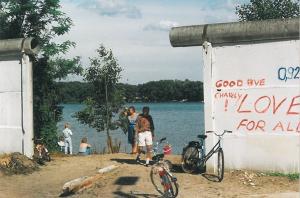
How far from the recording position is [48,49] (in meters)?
22.6

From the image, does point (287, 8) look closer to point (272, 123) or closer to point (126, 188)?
point (272, 123)

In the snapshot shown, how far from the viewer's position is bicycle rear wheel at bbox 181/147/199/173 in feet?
43.9

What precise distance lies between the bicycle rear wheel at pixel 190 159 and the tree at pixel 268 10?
20.7 metres

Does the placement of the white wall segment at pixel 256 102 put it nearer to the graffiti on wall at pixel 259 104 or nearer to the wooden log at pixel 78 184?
the graffiti on wall at pixel 259 104

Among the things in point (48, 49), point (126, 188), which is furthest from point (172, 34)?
point (48, 49)

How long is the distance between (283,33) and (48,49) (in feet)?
41.4

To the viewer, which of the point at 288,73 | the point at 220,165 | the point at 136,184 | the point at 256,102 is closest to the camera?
the point at 136,184

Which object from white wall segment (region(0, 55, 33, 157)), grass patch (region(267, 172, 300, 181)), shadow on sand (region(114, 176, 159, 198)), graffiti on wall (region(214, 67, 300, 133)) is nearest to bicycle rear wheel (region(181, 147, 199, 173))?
graffiti on wall (region(214, 67, 300, 133))

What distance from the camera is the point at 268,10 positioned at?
32906 mm

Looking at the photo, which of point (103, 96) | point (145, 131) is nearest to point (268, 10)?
point (103, 96)

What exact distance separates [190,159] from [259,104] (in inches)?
87.4

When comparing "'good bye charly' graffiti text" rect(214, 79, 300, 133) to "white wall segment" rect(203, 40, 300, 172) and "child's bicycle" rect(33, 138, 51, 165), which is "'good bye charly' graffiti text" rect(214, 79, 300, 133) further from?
"child's bicycle" rect(33, 138, 51, 165)

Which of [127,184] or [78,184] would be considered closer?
[78,184]

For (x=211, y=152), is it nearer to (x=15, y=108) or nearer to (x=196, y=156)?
(x=196, y=156)
